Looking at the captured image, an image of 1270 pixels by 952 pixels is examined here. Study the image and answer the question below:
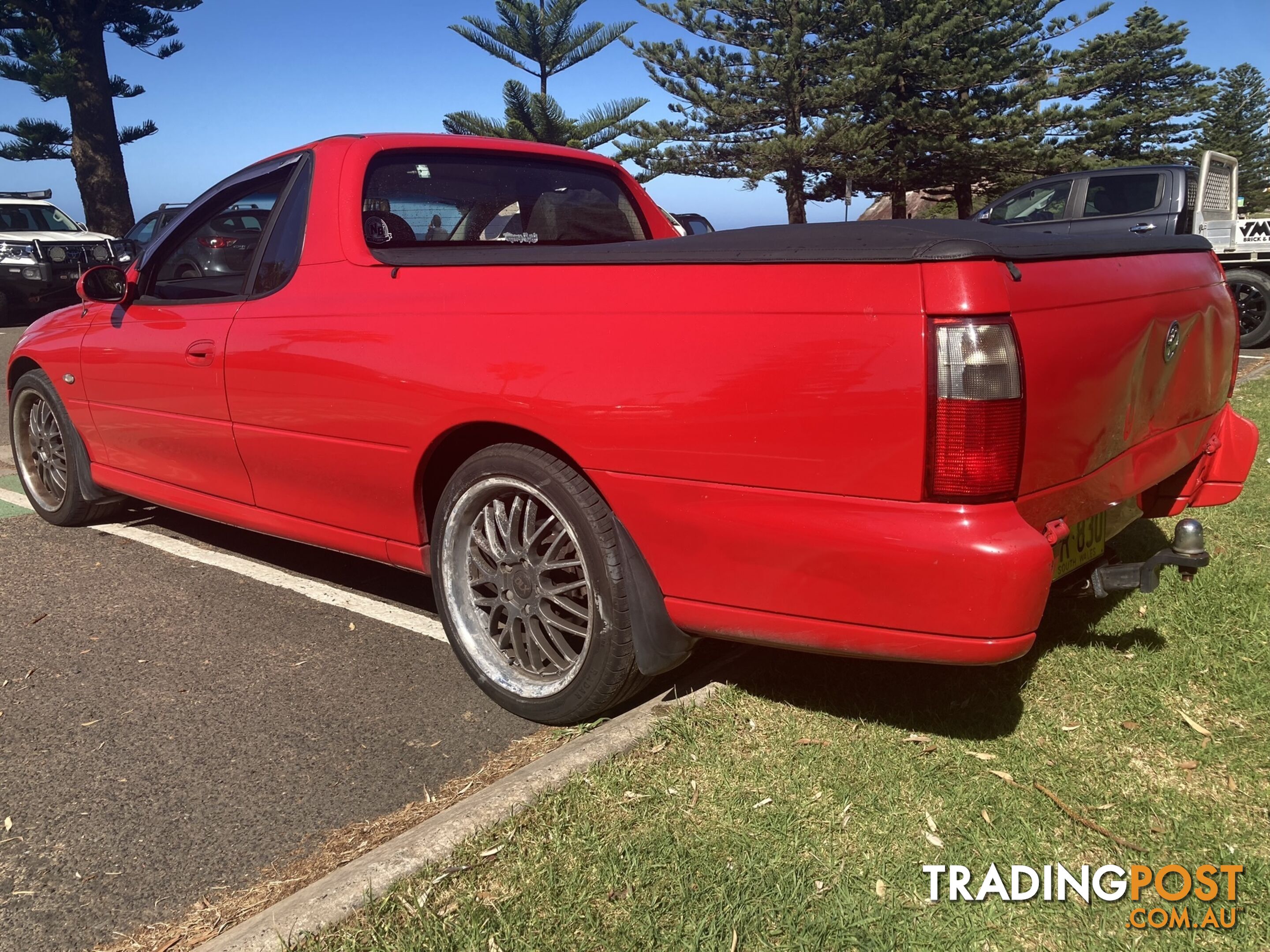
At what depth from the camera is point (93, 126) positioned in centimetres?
2733

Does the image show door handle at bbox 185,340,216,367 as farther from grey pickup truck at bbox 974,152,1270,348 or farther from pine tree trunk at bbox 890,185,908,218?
pine tree trunk at bbox 890,185,908,218

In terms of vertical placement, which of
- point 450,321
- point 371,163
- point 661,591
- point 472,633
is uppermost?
point 371,163

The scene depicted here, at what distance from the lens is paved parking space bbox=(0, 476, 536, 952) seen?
8.05 feet

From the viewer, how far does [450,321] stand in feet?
9.85

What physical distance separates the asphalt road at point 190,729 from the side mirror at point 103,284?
1172 mm

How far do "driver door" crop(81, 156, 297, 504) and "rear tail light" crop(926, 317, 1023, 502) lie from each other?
8.58 ft

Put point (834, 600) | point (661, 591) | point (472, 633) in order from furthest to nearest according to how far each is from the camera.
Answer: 1. point (472, 633)
2. point (661, 591)
3. point (834, 600)

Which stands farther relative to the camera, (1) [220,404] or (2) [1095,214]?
(2) [1095,214]

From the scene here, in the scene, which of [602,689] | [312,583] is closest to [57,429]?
[312,583]

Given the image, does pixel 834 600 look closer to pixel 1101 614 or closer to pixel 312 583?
pixel 1101 614

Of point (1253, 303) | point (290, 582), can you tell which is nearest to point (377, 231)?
point (290, 582)

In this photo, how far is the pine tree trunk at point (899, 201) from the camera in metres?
34.8

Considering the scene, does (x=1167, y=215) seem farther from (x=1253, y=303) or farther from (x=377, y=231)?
(x=377, y=231)

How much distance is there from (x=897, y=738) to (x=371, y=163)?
254 centimetres
